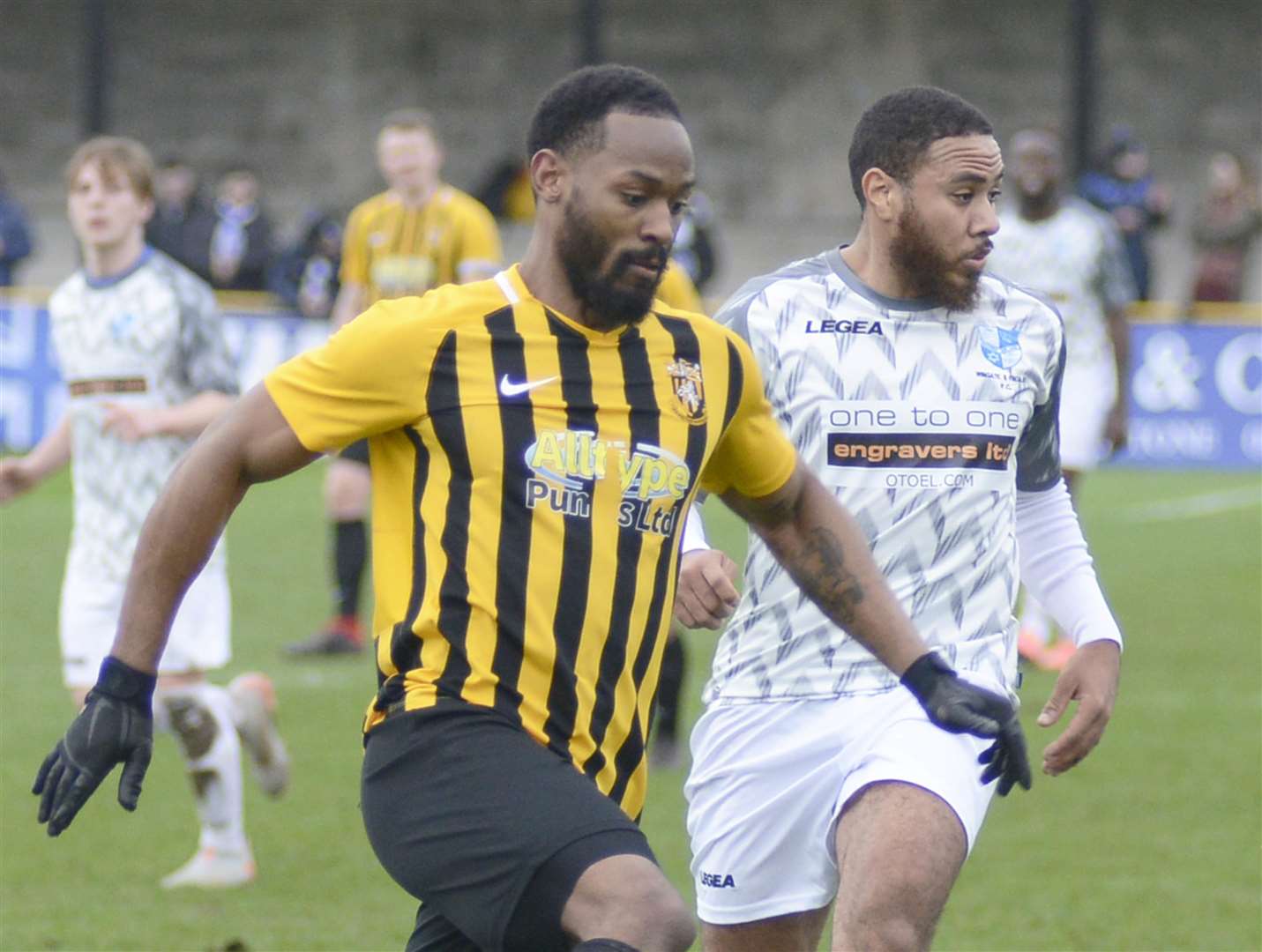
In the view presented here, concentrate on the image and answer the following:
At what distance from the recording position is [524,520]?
3734 mm

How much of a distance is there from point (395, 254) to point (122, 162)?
3.84 metres

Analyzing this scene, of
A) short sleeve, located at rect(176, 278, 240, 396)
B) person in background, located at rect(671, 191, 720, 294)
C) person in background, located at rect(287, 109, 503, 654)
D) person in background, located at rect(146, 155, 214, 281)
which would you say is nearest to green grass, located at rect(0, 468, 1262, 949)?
person in background, located at rect(287, 109, 503, 654)

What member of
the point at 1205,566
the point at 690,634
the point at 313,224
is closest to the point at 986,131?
the point at 690,634

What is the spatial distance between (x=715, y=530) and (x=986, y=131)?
1086 cm

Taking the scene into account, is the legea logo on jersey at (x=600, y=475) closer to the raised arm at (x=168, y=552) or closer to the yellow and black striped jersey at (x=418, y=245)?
the raised arm at (x=168, y=552)

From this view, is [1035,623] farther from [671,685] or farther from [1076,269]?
[671,685]

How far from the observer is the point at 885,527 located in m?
4.56

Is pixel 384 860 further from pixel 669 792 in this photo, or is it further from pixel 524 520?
pixel 669 792

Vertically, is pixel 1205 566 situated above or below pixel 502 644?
below

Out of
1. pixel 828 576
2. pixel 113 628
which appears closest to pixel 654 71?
pixel 113 628

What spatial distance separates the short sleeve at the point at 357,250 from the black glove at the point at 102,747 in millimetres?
7469

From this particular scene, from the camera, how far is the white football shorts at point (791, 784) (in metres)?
4.36

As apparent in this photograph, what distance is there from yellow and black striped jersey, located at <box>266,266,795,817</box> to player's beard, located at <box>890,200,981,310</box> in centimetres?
96

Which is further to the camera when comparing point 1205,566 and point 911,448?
point 1205,566
